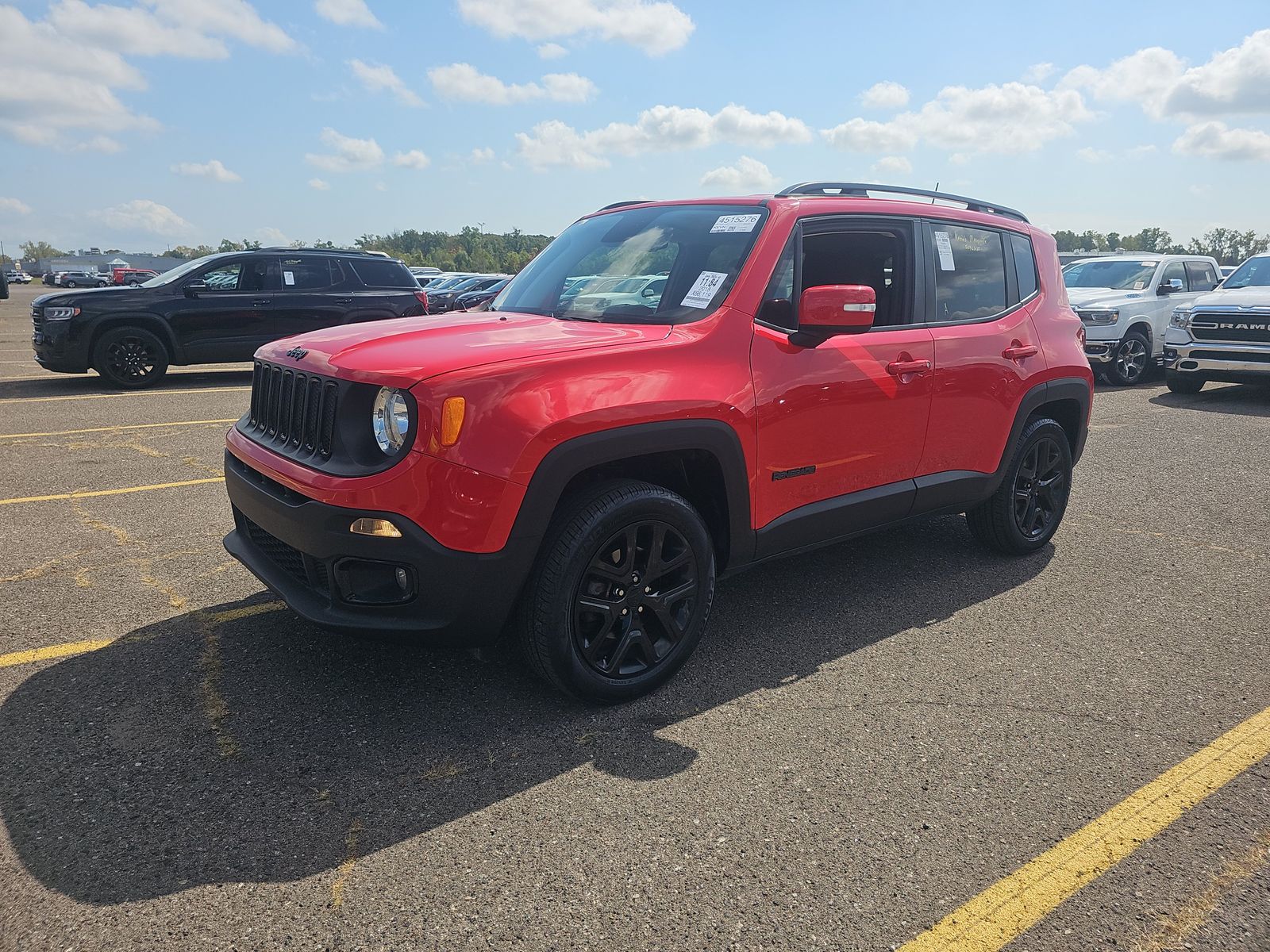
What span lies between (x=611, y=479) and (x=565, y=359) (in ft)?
1.58

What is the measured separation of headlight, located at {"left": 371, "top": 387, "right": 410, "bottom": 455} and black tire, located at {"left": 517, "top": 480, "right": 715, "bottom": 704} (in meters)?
0.59

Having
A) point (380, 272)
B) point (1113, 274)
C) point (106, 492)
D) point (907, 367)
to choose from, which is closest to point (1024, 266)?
point (907, 367)

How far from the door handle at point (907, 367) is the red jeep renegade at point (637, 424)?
0.01 m

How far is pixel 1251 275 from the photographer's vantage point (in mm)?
12773

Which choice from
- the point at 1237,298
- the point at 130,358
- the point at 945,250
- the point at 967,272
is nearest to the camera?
the point at 945,250

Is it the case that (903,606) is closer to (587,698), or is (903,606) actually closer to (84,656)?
(587,698)

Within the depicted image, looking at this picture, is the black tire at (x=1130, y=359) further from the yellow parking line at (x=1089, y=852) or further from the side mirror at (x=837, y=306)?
the side mirror at (x=837, y=306)

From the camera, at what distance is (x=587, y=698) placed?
329cm

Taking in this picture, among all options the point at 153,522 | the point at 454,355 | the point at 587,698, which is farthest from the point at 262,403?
the point at 153,522

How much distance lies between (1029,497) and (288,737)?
158 inches

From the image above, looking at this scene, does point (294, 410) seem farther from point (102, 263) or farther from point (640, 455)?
point (102, 263)

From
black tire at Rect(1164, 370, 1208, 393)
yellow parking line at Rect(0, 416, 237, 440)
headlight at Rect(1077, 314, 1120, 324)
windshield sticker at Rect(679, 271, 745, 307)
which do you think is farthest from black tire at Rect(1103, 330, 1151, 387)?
yellow parking line at Rect(0, 416, 237, 440)

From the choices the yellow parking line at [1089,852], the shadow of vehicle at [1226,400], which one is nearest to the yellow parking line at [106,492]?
the yellow parking line at [1089,852]

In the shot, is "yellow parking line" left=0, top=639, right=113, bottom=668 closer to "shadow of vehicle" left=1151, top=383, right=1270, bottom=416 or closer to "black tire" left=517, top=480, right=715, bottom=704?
"black tire" left=517, top=480, right=715, bottom=704
